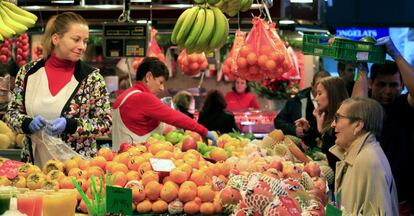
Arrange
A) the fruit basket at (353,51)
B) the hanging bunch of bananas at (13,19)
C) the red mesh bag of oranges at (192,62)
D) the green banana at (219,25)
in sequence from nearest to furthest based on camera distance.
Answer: the hanging bunch of bananas at (13,19), the fruit basket at (353,51), the green banana at (219,25), the red mesh bag of oranges at (192,62)

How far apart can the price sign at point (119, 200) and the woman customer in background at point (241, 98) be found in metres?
8.77

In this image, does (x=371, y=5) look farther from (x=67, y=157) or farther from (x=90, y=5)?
(x=67, y=157)

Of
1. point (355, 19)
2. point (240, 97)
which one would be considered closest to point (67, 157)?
point (240, 97)

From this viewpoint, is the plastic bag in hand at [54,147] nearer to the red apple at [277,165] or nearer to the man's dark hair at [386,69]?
the red apple at [277,165]

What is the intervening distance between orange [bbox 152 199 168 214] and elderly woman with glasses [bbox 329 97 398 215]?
109cm

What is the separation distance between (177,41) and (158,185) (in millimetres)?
1872

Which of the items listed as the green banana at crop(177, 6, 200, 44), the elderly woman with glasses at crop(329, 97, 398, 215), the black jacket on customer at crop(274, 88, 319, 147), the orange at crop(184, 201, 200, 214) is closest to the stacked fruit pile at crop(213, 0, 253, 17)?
the green banana at crop(177, 6, 200, 44)

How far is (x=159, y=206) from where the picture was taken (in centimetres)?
467

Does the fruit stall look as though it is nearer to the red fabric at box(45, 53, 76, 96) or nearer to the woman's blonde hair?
the woman's blonde hair

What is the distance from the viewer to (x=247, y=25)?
10.6 metres

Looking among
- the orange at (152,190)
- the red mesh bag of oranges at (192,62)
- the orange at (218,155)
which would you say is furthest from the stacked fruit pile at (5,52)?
the orange at (152,190)

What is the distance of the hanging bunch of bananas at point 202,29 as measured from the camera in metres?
6.12

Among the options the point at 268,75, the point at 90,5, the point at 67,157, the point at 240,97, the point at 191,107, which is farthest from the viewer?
the point at 240,97

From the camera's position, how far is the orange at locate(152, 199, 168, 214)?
466 centimetres
